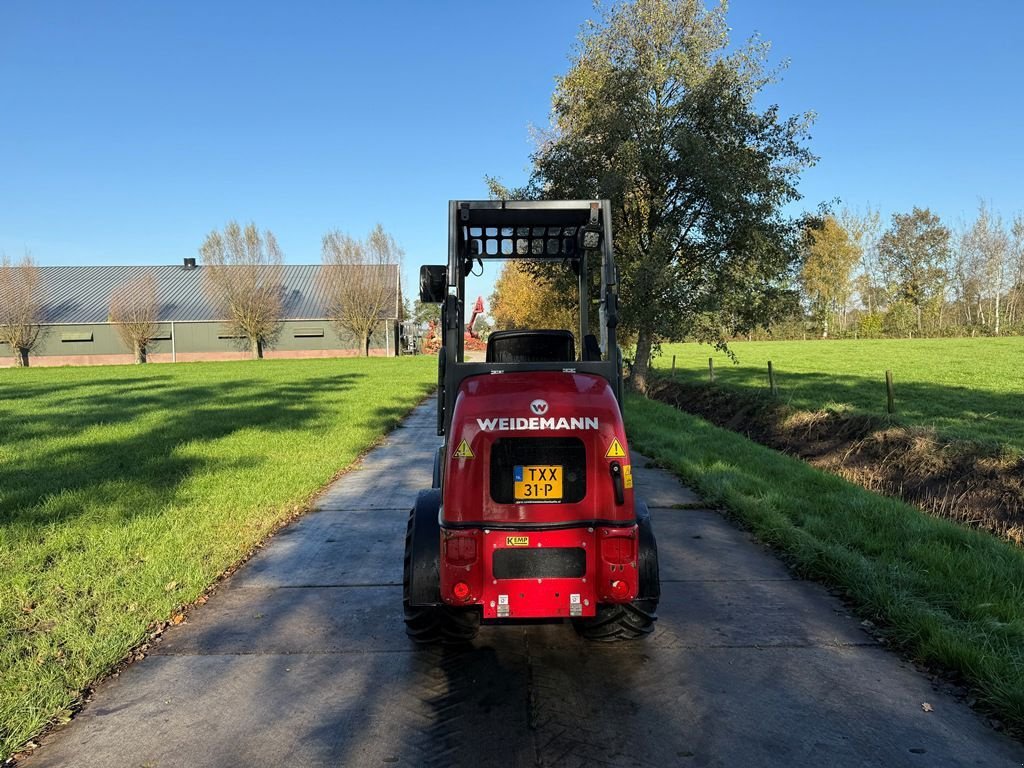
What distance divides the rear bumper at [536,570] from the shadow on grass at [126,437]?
14.5 ft

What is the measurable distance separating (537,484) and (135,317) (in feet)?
178

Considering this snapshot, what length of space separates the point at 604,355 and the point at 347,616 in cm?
231

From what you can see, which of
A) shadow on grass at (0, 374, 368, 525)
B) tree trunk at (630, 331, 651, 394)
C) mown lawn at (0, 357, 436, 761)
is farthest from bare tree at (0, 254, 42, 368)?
tree trunk at (630, 331, 651, 394)

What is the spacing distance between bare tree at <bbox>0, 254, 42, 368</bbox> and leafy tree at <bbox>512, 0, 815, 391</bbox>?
47.5 m

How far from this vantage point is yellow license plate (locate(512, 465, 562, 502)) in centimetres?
322

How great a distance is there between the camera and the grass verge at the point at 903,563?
3312 millimetres

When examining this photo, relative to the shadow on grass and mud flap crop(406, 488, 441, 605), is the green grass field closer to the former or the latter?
mud flap crop(406, 488, 441, 605)

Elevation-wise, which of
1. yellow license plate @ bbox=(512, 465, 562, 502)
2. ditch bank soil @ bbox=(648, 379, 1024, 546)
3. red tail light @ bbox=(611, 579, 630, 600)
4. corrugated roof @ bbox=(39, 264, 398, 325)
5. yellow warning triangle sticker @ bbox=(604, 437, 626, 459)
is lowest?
ditch bank soil @ bbox=(648, 379, 1024, 546)

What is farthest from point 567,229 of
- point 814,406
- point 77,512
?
point 814,406

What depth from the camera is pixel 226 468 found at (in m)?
8.41

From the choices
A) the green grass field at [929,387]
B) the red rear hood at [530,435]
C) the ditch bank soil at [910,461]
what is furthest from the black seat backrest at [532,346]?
the green grass field at [929,387]

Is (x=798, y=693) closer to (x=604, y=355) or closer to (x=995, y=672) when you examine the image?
(x=995, y=672)

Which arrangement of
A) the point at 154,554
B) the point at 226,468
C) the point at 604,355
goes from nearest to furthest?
1. the point at 604,355
2. the point at 154,554
3. the point at 226,468

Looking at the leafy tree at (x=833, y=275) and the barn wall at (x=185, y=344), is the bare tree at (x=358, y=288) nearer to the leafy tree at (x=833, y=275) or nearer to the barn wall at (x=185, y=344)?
the barn wall at (x=185, y=344)
